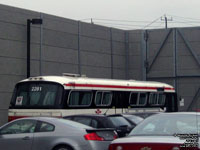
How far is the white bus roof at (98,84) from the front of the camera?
2311 centimetres

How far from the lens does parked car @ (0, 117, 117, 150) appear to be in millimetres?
14023

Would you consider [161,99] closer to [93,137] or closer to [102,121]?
[102,121]

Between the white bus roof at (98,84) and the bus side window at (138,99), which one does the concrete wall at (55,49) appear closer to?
the white bus roof at (98,84)

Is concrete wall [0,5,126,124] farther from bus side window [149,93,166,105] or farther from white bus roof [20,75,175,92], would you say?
bus side window [149,93,166,105]

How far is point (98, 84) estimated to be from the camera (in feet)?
82.1

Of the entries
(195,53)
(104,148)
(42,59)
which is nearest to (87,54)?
(42,59)

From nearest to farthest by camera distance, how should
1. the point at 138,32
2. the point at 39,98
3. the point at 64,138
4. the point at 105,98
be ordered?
the point at 64,138 < the point at 39,98 < the point at 105,98 < the point at 138,32

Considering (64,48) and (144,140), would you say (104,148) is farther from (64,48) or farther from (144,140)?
(64,48)

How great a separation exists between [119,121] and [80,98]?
549 cm

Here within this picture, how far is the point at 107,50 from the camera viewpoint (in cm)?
3906

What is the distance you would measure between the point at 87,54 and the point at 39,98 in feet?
46.1

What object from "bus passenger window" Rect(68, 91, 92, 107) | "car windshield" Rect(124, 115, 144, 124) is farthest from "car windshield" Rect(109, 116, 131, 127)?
"bus passenger window" Rect(68, 91, 92, 107)

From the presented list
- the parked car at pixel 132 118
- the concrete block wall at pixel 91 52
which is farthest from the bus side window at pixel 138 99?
the parked car at pixel 132 118

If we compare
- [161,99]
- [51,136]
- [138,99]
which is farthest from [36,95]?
[161,99]
